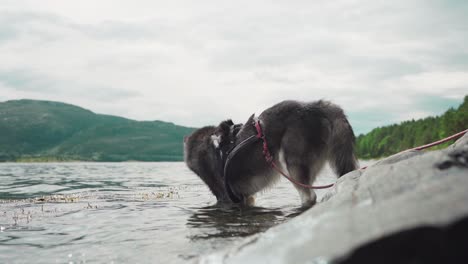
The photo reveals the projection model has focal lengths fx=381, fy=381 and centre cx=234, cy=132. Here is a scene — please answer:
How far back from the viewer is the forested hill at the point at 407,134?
9105 centimetres

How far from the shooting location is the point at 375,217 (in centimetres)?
262

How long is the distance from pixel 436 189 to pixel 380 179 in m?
0.94

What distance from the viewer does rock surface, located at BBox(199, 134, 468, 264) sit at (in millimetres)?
2342

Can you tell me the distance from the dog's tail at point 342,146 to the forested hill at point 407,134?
87.8m

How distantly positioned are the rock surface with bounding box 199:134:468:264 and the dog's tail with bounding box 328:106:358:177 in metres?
3.67

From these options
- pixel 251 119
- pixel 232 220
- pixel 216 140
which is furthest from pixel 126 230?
pixel 251 119

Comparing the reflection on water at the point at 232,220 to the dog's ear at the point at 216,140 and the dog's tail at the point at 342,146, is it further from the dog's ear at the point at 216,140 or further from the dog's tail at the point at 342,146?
the dog's ear at the point at 216,140

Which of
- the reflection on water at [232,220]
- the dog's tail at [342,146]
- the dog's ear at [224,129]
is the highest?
the dog's ear at [224,129]

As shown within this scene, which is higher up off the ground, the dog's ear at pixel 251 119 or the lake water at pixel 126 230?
the dog's ear at pixel 251 119

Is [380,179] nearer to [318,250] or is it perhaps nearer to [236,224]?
[318,250]

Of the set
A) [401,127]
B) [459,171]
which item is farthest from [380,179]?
[401,127]

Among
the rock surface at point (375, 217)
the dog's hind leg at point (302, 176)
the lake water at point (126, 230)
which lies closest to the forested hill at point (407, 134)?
the dog's hind leg at point (302, 176)

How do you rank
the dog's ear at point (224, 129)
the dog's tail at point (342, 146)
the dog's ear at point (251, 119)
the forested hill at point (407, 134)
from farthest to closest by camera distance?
the forested hill at point (407, 134)
the dog's ear at point (224, 129)
the dog's ear at point (251, 119)
the dog's tail at point (342, 146)

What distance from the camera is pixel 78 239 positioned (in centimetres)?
605
